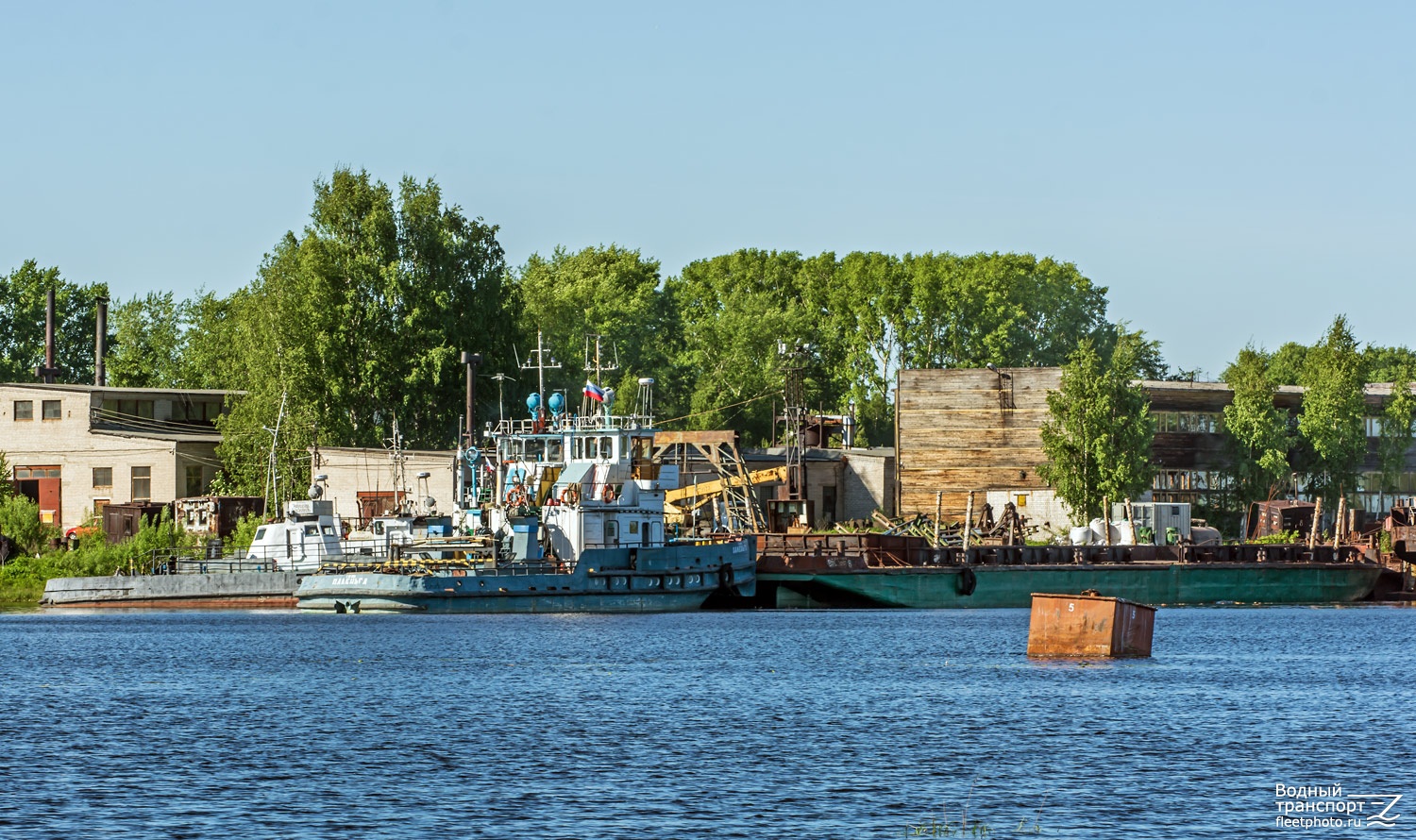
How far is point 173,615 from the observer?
67625 mm

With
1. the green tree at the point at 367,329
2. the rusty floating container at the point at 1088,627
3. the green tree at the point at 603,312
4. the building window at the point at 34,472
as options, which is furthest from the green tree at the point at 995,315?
the rusty floating container at the point at 1088,627

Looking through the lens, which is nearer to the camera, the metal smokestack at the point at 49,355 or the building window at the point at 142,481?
the building window at the point at 142,481

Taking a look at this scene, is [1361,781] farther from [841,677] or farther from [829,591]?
[829,591]

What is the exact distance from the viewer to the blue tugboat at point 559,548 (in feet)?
205

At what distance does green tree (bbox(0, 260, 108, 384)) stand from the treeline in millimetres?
141

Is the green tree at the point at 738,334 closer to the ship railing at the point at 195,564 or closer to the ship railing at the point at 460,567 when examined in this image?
the ship railing at the point at 195,564

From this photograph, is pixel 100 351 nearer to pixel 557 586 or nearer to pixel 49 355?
pixel 49 355

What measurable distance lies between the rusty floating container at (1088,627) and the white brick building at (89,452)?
152ft

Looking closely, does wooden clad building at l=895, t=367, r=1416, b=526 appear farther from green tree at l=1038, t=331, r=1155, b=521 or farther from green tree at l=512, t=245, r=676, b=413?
green tree at l=512, t=245, r=676, b=413

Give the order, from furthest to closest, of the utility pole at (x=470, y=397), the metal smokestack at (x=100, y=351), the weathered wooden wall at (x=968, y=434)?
the metal smokestack at (x=100, y=351) → the weathered wooden wall at (x=968, y=434) → the utility pole at (x=470, y=397)

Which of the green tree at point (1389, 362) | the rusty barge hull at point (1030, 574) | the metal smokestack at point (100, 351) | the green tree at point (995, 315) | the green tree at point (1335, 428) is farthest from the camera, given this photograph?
the green tree at point (1389, 362)

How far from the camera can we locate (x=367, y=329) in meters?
88.6

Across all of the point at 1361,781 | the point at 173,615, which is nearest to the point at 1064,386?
the point at 173,615

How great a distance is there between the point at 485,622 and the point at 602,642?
27.3 ft
